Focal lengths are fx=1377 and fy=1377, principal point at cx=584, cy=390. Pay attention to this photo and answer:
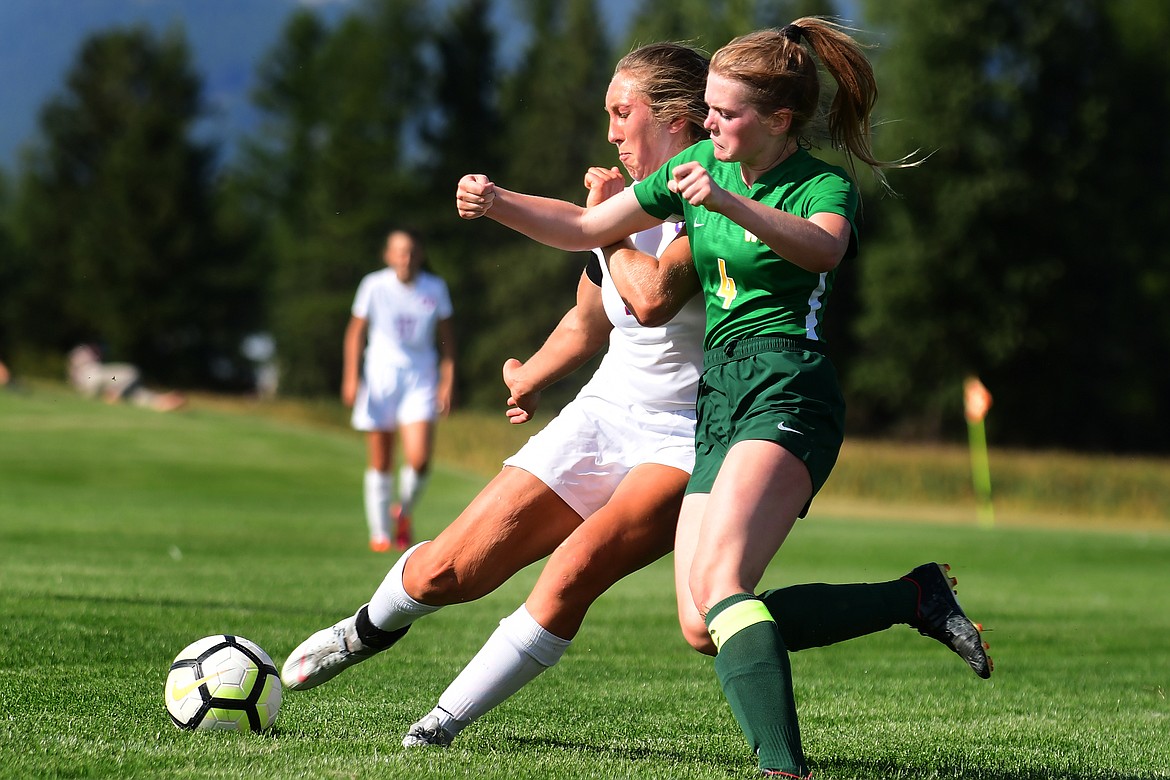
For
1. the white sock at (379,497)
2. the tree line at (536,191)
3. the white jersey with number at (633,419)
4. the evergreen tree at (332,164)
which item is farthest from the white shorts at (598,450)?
the evergreen tree at (332,164)

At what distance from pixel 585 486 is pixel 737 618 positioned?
94cm

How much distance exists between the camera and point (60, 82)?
70312mm

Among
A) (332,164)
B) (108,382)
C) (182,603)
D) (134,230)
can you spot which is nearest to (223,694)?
(182,603)

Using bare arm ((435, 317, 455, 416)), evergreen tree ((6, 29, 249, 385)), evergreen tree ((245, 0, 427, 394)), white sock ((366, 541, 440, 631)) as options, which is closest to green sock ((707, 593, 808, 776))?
A: white sock ((366, 541, 440, 631))

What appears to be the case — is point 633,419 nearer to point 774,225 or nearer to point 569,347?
point 569,347

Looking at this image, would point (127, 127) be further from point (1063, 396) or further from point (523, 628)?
point (523, 628)

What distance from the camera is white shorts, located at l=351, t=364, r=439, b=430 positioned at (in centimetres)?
1228

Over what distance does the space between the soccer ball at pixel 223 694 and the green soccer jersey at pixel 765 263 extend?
1.77m

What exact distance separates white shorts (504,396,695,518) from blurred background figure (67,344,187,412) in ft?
123

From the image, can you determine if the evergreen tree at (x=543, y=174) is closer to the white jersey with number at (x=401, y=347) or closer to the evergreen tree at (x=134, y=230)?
the evergreen tree at (x=134, y=230)

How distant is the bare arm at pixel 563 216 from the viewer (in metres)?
4.11

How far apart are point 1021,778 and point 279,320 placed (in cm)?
6348

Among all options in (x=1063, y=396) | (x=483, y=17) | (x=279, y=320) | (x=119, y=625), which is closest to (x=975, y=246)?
(x=1063, y=396)

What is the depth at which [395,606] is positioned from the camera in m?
4.45
